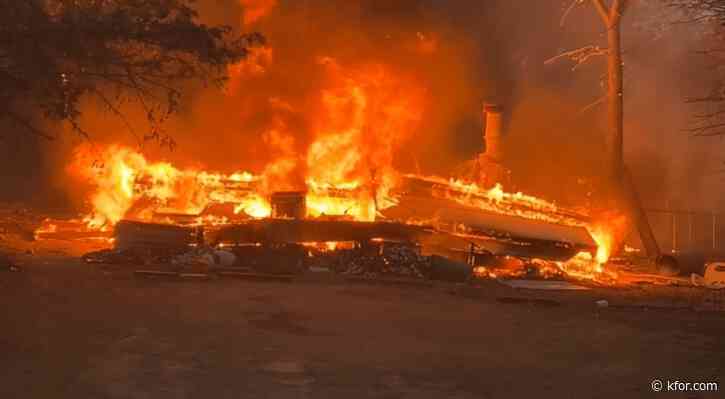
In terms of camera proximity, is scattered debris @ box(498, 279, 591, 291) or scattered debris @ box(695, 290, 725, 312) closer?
scattered debris @ box(695, 290, 725, 312)

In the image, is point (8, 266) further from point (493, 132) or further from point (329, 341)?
point (493, 132)

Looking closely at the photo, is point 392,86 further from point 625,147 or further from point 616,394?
point 616,394

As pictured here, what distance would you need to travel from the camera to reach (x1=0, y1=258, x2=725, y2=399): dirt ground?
6.39m

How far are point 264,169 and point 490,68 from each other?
970 cm

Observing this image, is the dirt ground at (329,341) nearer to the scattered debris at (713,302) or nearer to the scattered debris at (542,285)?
the scattered debris at (713,302)

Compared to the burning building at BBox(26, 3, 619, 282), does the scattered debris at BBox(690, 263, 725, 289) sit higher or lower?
lower

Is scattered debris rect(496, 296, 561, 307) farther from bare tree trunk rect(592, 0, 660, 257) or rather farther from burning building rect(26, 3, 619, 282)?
bare tree trunk rect(592, 0, 660, 257)

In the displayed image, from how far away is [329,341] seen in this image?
8148mm

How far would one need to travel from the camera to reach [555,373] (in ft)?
23.5

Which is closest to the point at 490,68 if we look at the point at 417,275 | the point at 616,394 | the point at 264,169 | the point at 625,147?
the point at 625,147

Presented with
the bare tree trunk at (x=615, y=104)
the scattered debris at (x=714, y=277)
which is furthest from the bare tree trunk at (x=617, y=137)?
the scattered debris at (x=714, y=277)

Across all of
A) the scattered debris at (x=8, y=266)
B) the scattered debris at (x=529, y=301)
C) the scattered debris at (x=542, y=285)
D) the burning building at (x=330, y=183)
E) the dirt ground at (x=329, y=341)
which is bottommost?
the dirt ground at (x=329, y=341)

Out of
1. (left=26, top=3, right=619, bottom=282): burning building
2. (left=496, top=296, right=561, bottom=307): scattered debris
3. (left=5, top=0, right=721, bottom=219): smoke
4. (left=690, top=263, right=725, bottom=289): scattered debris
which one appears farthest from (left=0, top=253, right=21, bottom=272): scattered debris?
(left=690, top=263, right=725, bottom=289): scattered debris

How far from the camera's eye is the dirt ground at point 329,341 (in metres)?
6.39
